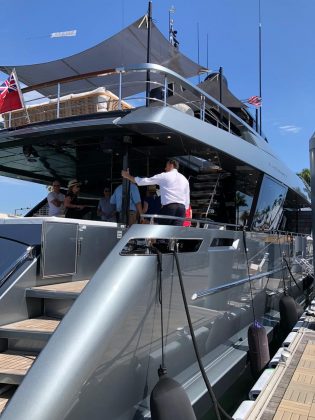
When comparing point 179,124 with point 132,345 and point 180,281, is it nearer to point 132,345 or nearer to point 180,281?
point 180,281

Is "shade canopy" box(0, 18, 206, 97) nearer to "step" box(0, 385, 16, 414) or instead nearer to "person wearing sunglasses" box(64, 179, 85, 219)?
"person wearing sunglasses" box(64, 179, 85, 219)

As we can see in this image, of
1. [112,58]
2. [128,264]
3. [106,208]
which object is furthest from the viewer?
[112,58]

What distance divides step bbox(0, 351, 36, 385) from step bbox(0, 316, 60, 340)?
149 mm

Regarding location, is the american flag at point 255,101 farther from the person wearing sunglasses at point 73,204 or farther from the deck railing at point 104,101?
the person wearing sunglasses at point 73,204

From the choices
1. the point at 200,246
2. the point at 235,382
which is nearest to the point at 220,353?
the point at 235,382

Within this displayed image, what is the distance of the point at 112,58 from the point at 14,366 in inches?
298

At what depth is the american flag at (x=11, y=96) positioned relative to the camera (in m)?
5.73

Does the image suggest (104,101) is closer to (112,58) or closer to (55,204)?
(55,204)

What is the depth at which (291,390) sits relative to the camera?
392 centimetres

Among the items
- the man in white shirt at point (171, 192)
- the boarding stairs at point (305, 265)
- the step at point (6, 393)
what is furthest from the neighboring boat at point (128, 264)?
the boarding stairs at point (305, 265)

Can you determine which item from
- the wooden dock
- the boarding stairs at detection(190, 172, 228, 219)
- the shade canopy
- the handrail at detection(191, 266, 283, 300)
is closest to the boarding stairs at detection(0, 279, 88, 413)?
the handrail at detection(191, 266, 283, 300)

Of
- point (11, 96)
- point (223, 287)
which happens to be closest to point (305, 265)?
point (223, 287)

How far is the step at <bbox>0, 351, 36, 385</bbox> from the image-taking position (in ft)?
10.1

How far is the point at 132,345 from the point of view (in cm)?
310
